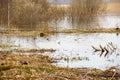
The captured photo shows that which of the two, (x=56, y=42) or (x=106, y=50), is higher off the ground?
(x=106, y=50)

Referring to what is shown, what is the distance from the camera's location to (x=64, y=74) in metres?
15.8

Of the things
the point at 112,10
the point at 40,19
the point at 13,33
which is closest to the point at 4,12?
the point at 40,19

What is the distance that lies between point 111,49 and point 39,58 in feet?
22.0

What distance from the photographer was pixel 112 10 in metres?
85.8

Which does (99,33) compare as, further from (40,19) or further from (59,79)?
(59,79)

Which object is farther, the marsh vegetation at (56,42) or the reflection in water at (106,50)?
the reflection in water at (106,50)

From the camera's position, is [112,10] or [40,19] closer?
[40,19]

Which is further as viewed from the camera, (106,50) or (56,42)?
(56,42)

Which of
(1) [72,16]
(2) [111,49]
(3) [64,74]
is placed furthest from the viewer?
(1) [72,16]

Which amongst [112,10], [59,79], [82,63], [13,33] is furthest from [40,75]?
[112,10]

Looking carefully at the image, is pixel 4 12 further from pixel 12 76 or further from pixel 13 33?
pixel 12 76

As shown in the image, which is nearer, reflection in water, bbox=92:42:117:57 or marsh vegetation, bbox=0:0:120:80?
marsh vegetation, bbox=0:0:120:80

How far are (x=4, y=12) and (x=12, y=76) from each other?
50.6m

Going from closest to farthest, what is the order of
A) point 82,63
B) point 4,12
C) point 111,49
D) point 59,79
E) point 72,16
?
1. point 59,79
2. point 82,63
3. point 111,49
4. point 72,16
5. point 4,12
